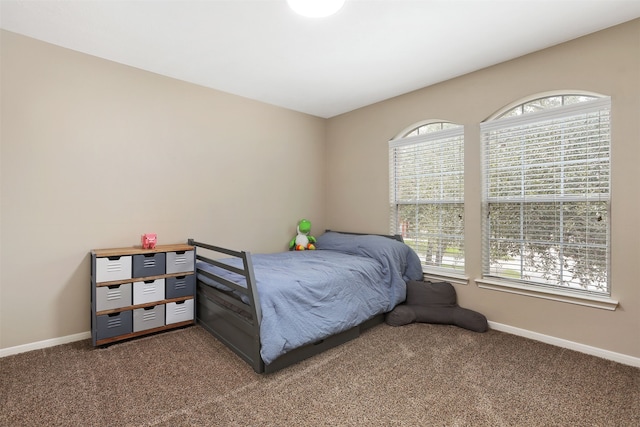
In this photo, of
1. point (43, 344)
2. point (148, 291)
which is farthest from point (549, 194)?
point (43, 344)

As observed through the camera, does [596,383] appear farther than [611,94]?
No

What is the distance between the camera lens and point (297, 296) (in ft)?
7.36

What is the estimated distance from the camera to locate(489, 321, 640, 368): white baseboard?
218cm

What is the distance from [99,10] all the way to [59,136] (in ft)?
3.47

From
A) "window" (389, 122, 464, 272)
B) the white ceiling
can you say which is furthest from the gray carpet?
the white ceiling

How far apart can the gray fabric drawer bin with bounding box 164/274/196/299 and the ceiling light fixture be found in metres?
2.29

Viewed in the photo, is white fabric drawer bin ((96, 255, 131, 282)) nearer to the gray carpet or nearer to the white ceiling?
the gray carpet

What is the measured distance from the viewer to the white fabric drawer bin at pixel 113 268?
94.3 inches

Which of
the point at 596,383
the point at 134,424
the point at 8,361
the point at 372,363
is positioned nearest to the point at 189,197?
the point at 8,361

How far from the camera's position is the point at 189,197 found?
10.4ft

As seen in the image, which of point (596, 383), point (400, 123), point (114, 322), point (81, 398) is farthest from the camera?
point (400, 123)

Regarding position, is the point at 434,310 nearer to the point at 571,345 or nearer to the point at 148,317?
the point at 571,345

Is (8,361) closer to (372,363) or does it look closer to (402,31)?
(372,363)

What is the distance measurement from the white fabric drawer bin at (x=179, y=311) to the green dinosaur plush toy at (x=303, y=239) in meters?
1.43
